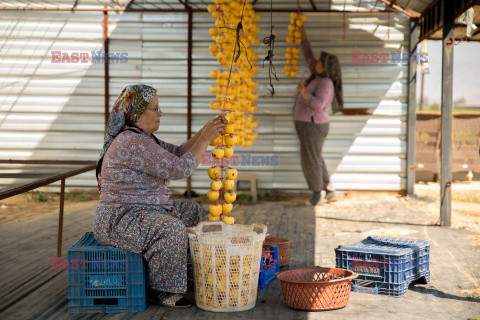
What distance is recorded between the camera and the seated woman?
3891 mm

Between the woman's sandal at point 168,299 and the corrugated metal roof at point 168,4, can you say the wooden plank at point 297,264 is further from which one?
the corrugated metal roof at point 168,4

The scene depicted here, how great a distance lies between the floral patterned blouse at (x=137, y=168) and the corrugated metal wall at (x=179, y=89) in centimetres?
558

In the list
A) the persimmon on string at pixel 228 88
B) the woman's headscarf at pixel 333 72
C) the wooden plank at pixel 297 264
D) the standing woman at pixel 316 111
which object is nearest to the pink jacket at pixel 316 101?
the standing woman at pixel 316 111

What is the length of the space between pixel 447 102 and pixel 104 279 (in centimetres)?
479

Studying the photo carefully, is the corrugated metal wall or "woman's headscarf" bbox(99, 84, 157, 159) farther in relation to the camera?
the corrugated metal wall

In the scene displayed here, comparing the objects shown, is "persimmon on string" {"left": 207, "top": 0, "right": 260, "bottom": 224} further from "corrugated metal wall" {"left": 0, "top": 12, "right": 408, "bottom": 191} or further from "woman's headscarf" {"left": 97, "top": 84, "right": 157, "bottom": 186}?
"corrugated metal wall" {"left": 0, "top": 12, "right": 408, "bottom": 191}

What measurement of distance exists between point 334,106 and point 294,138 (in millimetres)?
986

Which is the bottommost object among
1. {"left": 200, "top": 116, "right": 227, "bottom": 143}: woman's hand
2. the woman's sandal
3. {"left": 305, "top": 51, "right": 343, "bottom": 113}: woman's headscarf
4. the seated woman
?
the woman's sandal

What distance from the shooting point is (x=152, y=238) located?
3.88m

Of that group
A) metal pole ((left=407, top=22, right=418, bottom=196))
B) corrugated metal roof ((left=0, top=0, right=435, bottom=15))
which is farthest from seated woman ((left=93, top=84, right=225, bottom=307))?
metal pole ((left=407, top=22, right=418, bottom=196))

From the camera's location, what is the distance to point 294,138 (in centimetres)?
967

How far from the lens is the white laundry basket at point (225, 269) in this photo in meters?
3.79

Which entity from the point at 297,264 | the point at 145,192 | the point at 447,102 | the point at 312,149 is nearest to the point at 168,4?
the point at 312,149

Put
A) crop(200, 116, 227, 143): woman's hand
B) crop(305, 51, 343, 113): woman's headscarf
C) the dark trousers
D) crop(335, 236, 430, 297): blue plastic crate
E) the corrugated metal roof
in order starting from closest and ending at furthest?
crop(200, 116, 227, 143): woman's hand → crop(335, 236, 430, 297): blue plastic crate → crop(305, 51, 343, 113): woman's headscarf → the dark trousers → the corrugated metal roof
